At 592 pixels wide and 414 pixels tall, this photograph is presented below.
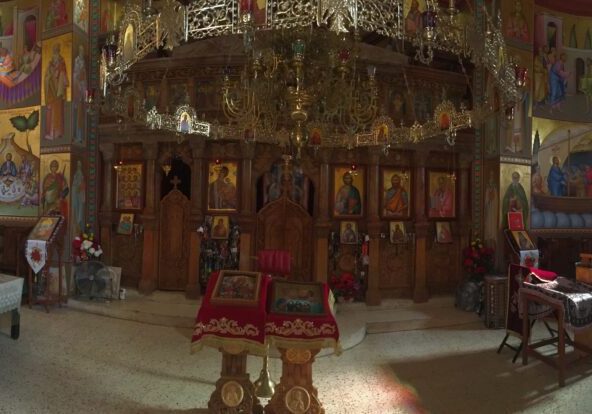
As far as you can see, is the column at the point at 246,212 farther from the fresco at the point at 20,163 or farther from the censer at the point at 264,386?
the fresco at the point at 20,163

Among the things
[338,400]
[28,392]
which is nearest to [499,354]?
[338,400]

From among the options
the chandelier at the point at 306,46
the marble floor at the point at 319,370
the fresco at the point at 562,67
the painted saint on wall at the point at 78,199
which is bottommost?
the marble floor at the point at 319,370

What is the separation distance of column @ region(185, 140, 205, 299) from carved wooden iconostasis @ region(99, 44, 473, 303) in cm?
2

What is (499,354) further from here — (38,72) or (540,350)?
(38,72)

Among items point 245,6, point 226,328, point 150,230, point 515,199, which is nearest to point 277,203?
point 150,230

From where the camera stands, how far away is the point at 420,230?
323 inches

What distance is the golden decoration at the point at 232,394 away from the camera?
3.53m

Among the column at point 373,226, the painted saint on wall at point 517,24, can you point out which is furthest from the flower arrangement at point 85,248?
the painted saint on wall at point 517,24

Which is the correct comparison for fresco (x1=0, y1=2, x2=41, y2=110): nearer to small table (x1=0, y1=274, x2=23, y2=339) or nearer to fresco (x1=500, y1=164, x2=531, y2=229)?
small table (x1=0, y1=274, x2=23, y2=339)

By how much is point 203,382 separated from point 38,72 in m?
8.48

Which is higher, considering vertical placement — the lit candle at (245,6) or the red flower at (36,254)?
the lit candle at (245,6)

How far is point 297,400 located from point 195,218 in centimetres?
519

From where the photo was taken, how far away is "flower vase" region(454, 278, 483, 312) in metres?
7.52

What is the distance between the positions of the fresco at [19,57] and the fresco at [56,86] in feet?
2.25
